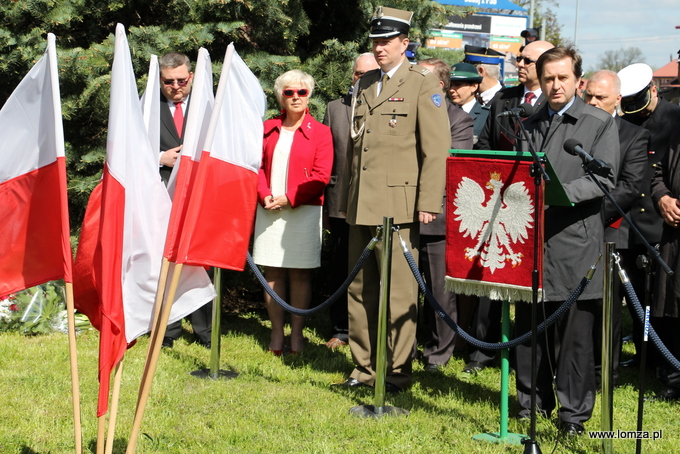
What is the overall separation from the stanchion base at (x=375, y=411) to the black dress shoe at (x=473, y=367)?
136cm

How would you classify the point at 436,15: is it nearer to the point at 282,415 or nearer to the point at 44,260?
the point at 282,415

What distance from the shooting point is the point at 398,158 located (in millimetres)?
5820

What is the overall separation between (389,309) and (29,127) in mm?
2839

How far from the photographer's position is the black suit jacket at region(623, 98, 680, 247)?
6.77 meters

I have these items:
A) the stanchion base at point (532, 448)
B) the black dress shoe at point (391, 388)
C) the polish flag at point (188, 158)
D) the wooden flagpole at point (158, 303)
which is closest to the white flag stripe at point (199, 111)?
the polish flag at point (188, 158)

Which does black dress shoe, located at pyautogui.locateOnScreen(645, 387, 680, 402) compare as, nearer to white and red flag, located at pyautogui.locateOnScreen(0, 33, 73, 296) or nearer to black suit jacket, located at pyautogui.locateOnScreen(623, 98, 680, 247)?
black suit jacket, located at pyautogui.locateOnScreen(623, 98, 680, 247)

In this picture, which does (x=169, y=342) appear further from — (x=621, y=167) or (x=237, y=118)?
(x=621, y=167)

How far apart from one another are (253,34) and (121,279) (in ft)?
16.5

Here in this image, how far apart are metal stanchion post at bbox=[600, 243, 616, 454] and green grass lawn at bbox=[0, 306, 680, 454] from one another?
0.39 m

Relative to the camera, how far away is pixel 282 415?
18.0 ft

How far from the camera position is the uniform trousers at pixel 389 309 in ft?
19.4

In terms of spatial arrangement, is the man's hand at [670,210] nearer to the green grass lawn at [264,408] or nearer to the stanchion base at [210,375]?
the green grass lawn at [264,408]

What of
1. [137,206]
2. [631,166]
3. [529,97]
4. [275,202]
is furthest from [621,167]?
[137,206]

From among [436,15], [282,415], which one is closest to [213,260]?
[282,415]
